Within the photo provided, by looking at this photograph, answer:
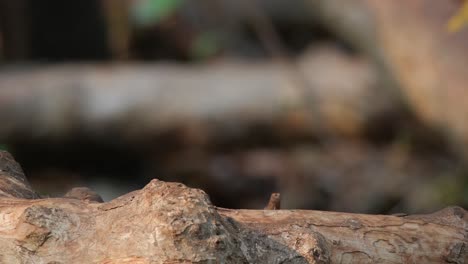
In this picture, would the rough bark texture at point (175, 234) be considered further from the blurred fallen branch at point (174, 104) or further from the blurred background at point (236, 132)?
the blurred fallen branch at point (174, 104)

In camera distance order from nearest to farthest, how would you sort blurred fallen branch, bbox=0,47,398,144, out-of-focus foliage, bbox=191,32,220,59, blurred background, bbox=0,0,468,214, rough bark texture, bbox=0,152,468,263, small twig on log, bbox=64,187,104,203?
1. rough bark texture, bbox=0,152,468,263
2. small twig on log, bbox=64,187,104,203
3. blurred background, bbox=0,0,468,214
4. blurred fallen branch, bbox=0,47,398,144
5. out-of-focus foliage, bbox=191,32,220,59

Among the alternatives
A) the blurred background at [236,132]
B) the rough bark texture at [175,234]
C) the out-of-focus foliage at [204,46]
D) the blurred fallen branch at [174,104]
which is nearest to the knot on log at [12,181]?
the rough bark texture at [175,234]

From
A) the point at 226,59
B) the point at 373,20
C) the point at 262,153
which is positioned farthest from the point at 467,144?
the point at 226,59

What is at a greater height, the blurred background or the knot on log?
the blurred background

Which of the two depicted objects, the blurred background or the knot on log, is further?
the blurred background

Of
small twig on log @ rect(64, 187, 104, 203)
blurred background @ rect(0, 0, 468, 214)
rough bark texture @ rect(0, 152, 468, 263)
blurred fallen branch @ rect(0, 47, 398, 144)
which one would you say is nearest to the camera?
rough bark texture @ rect(0, 152, 468, 263)

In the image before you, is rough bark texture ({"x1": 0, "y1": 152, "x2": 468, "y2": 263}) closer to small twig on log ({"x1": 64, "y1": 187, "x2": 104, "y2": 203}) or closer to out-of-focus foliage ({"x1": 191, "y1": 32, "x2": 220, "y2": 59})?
small twig on log ({"x1": 64, "y1": 187, "x2": 104, "y2": 203})

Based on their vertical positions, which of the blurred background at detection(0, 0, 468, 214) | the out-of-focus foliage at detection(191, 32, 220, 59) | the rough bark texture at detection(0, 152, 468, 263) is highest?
the out-of-focus foliage at detection(191, 32, 220, 59)

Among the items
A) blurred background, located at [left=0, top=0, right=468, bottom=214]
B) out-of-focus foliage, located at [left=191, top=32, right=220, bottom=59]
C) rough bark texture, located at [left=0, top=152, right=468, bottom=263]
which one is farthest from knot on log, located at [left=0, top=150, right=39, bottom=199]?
out-of-focus foliage, located at [left=191, top=32, right=220, bottom=59]
